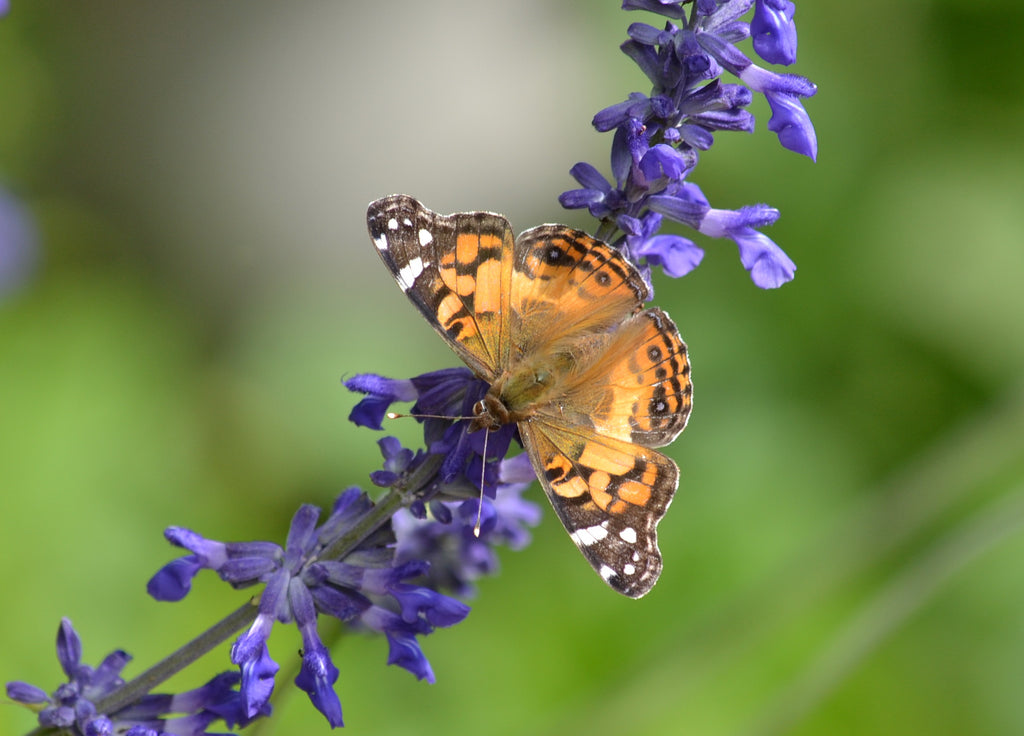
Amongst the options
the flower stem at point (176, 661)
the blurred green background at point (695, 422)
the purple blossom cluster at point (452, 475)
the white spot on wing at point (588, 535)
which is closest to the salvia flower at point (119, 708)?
the flower stem at point (176, 661)

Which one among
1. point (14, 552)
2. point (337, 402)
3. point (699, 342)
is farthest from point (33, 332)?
point (699, 342)

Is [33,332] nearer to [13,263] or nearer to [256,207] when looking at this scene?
[13,263]

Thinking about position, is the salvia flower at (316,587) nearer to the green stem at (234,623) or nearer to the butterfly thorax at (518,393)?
the green stem at (234,623)

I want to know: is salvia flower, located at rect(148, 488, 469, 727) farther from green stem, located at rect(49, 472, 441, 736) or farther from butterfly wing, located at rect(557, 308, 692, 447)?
butterfly wing, located at rect(557, 308, 692, 447)

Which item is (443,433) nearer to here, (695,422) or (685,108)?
(685,108)

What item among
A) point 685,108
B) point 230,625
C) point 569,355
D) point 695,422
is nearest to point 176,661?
point 230,625

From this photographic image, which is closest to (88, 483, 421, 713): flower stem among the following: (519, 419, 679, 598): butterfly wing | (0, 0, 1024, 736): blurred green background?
(519, 419, 679, 598): butterfly wing

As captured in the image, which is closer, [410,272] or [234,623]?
[234,623]

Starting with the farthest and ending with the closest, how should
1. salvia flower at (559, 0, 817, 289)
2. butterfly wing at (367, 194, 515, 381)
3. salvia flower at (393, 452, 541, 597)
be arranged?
1. salvia flower at (393, 452, 541, 597)
2. butterfly wing at (367, 194, 515, 381)
3. salvia flower at (559, 0, 817, 289)
